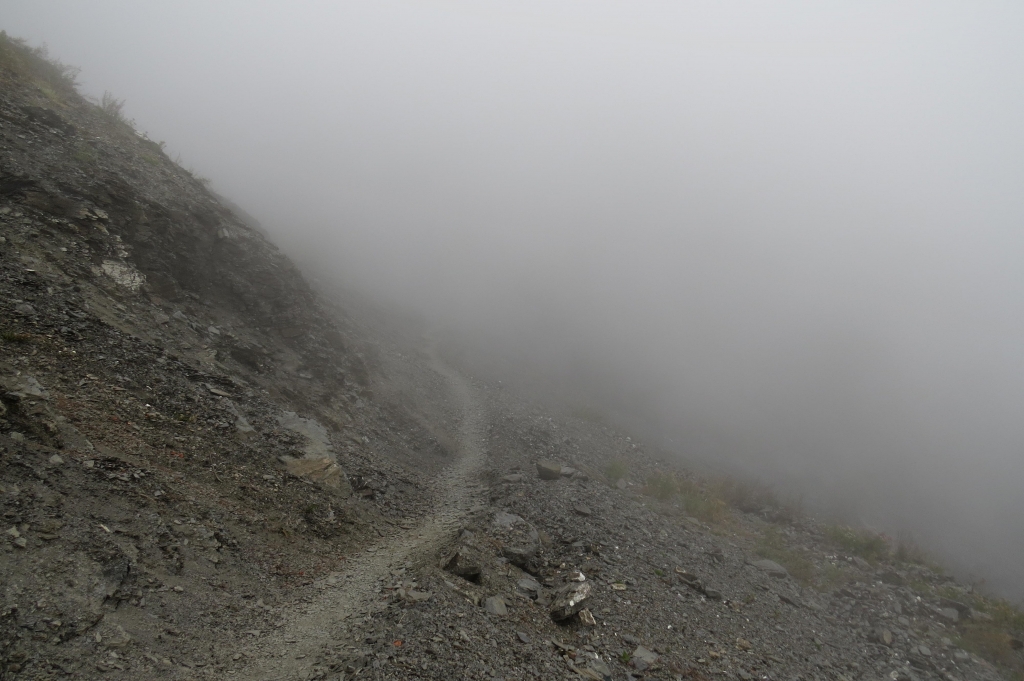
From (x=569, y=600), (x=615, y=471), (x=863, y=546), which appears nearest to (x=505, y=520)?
(x=569, y=600)

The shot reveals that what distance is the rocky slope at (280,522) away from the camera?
282 inches

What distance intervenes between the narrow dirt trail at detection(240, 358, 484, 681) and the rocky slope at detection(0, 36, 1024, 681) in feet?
0.20

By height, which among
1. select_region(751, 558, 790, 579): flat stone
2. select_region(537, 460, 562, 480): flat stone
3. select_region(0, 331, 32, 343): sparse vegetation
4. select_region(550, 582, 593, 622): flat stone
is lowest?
select_region(0, 331, 32, 343): sparse vegetation

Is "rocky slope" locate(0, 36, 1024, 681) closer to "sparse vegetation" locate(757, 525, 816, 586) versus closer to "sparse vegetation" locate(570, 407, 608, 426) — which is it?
"sparse vegetation" locate(757, 525, 816, 586)

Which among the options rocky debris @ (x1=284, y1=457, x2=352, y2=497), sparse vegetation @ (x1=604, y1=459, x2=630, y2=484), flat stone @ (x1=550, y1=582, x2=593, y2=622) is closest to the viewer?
flat stone @ (x1=550, y1=582, x2=593, y2=622)

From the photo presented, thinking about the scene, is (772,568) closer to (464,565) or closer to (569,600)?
(569,600)

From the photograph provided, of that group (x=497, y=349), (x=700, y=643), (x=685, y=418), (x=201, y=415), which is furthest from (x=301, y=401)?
(x=685, y=418)

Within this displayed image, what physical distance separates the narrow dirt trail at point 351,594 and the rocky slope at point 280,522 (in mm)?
60

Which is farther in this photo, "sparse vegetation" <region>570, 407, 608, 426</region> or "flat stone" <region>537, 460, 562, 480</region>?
"sparse vegetation" <region>570, 407, 608, 426</region>

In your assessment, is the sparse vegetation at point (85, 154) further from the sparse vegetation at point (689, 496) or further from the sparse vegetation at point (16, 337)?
the sparse vegetation at point (689, 496)

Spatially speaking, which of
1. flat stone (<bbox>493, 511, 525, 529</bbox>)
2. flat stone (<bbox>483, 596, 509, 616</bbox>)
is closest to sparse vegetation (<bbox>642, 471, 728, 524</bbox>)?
flat stone (<bbox>493, 511, 525, 529</bbox>)

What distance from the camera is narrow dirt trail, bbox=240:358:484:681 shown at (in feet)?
23.9

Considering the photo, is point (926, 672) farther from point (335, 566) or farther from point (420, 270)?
point (420, 270)

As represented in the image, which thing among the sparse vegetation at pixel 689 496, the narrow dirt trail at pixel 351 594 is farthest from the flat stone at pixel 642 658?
the sparse vegetation at pixel 689 496
